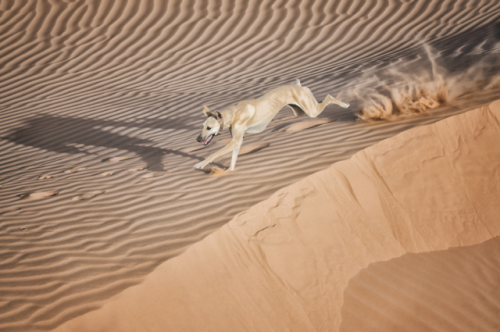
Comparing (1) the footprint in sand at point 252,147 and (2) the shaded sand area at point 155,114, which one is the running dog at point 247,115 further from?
(1) the footprint in sand at point 252,147

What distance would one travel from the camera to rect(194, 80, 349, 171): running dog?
13.1 ft

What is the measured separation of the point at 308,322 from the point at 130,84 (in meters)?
8.14

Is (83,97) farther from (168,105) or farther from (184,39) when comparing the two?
(184,39)

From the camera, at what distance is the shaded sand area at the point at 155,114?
3.37 meters

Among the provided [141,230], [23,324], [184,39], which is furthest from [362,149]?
[184,39]

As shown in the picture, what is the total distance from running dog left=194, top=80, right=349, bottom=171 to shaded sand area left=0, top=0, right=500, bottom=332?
1.27 ft

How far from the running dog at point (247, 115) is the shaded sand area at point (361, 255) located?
0.92 m

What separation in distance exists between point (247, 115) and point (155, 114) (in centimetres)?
428

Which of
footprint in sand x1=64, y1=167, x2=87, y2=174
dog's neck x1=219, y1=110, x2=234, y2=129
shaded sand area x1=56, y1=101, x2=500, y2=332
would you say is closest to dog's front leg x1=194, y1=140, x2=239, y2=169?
dog's neck x1=219, y1=110, x2=234, y2=129

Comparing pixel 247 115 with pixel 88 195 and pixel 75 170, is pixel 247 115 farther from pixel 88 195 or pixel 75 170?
pixel 75 170

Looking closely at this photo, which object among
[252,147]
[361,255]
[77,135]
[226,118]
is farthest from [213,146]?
[77,135]

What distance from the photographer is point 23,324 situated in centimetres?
262

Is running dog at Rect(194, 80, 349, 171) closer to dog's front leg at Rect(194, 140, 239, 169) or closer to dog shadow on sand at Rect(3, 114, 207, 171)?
dog's front leg at Rect(194, 140, 239, 169)

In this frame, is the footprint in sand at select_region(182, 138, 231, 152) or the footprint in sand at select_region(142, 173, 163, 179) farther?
the footprint in sand at select_region(182, 138, 231, 152)
